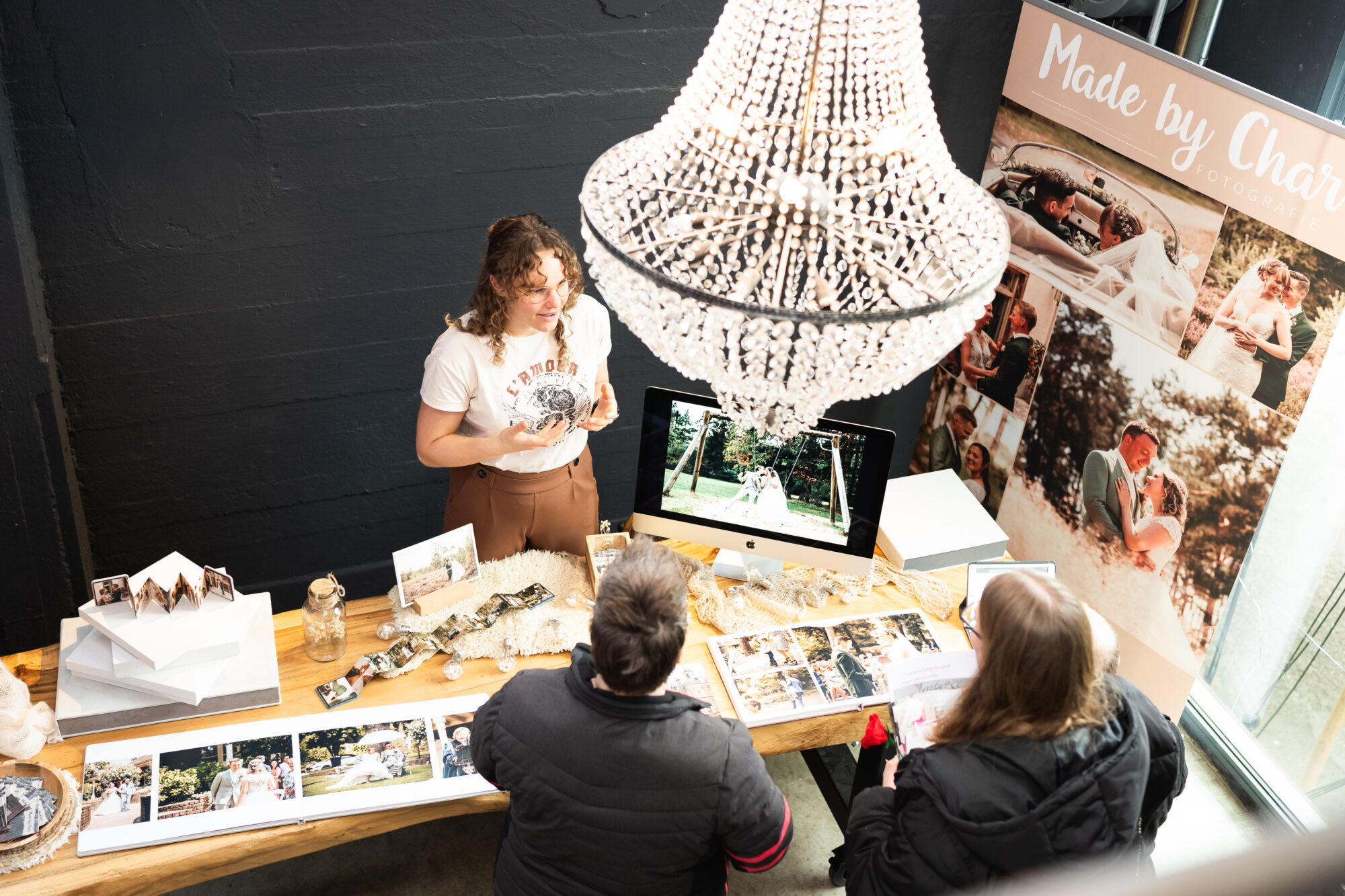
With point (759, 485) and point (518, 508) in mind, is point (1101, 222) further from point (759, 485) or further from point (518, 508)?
point (518, 508)

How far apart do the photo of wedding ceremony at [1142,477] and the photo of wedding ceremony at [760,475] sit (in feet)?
3.66

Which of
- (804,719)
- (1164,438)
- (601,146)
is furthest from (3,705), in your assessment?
(1164,438)

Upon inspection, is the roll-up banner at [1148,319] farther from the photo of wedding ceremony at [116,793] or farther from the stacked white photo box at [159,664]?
the photo of wedding ceremony at [116,793]

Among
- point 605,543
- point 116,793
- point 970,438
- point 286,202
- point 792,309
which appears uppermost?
point 792,309

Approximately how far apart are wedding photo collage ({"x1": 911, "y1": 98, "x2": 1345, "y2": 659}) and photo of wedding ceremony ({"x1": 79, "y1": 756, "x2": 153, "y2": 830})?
2.76 m

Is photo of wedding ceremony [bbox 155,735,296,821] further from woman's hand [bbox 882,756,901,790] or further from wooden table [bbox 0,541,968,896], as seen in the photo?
woman's hand [bbox 882,756,901,790]

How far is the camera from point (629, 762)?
5.41ft

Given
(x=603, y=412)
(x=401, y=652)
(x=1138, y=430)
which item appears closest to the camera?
(x=401, y=652)

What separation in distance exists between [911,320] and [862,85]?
0.32m

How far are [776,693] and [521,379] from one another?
1.00 metres

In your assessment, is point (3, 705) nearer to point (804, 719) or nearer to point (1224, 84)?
point (804, 719)

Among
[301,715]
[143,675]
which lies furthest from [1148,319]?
[143,675]

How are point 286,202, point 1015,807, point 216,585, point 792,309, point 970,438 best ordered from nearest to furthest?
point 792,309, point 1015,807, point 216,585, point 286,202, point 970,438

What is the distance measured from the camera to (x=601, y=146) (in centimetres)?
317
